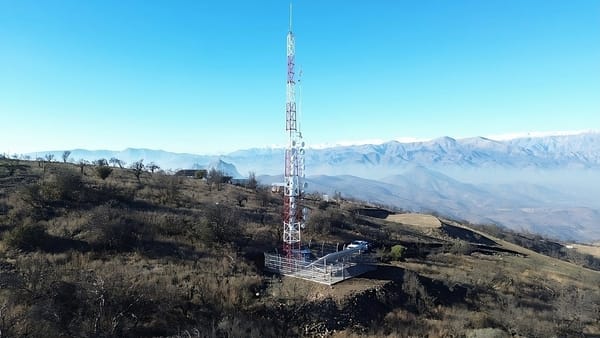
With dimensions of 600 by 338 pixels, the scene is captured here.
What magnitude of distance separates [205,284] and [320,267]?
712cm

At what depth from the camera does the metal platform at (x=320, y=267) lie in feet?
82.5

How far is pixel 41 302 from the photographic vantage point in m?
18.3

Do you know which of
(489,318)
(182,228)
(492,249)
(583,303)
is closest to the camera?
(489,318)

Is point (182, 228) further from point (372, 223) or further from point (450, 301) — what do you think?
point (372, 223)

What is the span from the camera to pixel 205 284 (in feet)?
75.4

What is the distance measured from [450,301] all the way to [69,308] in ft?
71.2

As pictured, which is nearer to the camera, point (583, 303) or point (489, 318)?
point (489, 318)

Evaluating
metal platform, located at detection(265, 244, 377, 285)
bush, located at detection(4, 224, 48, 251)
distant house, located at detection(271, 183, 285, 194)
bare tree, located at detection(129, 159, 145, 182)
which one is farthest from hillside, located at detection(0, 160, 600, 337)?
bare tree, located at detection(129, 159, 145, 182)

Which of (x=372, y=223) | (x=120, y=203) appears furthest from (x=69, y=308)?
(x=372, y=223)

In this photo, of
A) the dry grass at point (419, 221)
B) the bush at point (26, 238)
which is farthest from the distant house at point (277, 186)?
the dry grass at point (419, 221)

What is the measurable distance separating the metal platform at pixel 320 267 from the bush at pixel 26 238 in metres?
13.9

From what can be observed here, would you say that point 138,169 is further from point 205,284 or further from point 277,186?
point 205,284

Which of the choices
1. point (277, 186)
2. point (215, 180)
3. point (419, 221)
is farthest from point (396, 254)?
point (215, 180)

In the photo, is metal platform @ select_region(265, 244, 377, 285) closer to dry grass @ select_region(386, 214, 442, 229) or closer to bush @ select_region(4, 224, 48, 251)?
bush @ select_region(4, 224, 48, 251)
